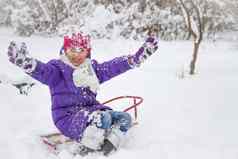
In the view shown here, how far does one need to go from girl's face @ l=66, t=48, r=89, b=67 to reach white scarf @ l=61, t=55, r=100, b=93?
3 centimetres

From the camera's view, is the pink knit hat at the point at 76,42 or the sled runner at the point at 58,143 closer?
the sled runner at the point at 58,143

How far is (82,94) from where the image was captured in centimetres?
456

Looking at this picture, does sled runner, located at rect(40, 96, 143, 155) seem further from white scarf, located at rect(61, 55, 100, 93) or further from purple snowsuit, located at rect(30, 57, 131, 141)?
white scarf, located at rect(61, 55, 100, 93)

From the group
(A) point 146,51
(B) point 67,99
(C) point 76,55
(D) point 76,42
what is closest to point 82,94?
(B) point 67,99

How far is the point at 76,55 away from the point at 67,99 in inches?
16.0

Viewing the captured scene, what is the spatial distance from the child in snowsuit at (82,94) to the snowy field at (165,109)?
0.62 ft

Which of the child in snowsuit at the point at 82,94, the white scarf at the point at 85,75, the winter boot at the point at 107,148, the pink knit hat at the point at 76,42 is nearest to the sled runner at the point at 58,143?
the child in snowsuit at the point at 82,94

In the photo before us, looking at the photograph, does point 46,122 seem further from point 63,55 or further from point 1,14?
point 1,14

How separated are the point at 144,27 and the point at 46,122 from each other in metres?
4.48

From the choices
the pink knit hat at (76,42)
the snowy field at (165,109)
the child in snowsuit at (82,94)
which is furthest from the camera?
the pink knit hat at (76,42)

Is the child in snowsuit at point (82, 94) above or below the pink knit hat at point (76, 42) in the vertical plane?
below

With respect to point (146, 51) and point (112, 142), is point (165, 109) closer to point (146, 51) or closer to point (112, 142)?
point (146, 51)

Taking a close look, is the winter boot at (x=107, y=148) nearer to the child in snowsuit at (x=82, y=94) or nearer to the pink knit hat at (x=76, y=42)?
the child in snowsuit at (x=82, y=94)

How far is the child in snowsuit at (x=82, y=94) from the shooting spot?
4277 millimetres
